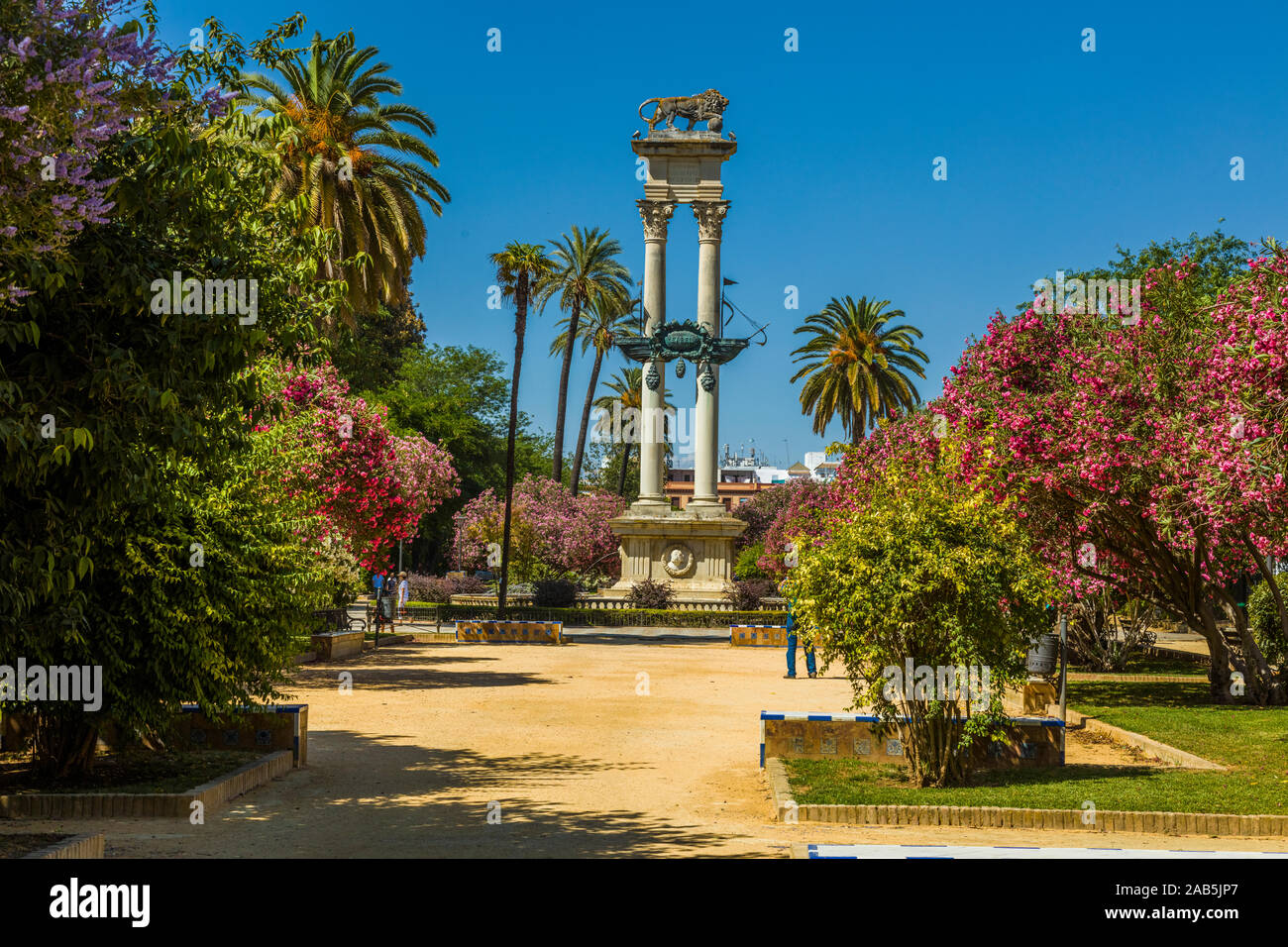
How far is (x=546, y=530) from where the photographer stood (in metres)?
63.4

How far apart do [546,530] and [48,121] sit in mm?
57191

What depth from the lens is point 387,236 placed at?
29953 mm

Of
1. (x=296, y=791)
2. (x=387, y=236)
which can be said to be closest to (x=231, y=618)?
(x=296, y=791)

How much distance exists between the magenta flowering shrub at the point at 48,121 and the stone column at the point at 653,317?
38.1 metres

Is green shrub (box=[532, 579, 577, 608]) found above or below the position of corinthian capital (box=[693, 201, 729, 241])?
below

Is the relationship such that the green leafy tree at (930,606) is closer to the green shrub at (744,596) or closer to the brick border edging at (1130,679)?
the brick border edging at (1130,679)

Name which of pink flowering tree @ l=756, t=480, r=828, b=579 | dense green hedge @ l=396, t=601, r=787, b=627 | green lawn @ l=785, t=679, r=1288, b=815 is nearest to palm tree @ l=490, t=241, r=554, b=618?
dense green hedge @ l=396, t=601, r=787, b=627

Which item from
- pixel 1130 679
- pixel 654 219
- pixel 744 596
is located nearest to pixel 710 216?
pixel 654 219

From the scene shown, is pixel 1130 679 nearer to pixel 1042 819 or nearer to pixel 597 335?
pixel 1042 819

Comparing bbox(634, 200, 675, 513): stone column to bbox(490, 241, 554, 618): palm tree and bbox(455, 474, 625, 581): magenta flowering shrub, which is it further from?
bbox(455, 474, 625, 581): magenta flowering shrub

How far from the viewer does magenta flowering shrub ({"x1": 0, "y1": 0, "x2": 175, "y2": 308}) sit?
639 cm

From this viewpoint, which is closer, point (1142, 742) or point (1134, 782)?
point (1134, 782)

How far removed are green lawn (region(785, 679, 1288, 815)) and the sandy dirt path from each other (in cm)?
60
